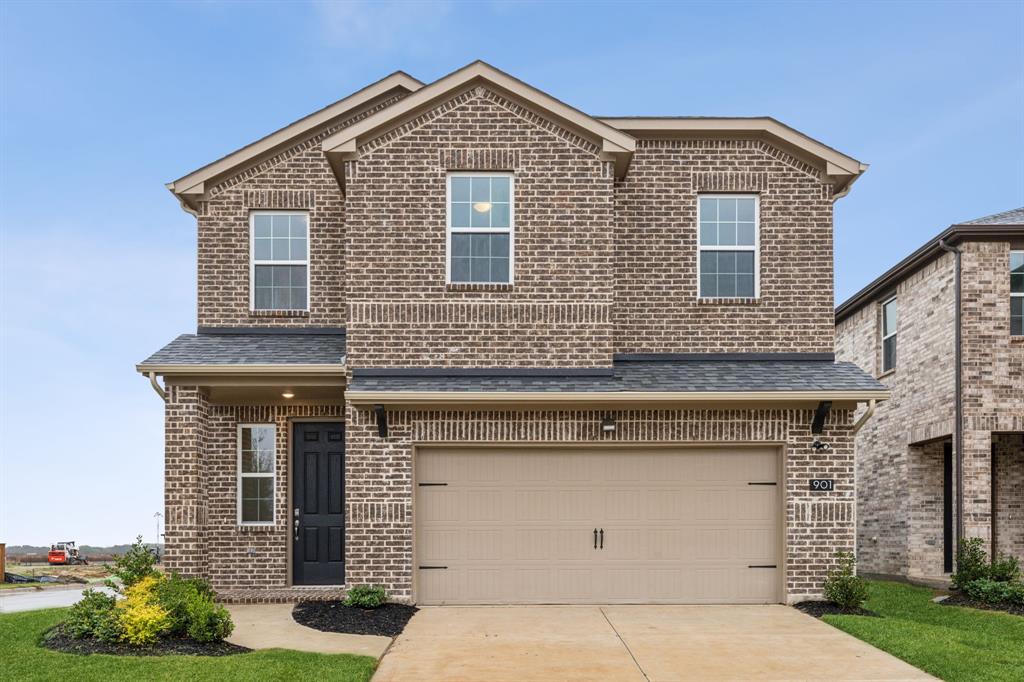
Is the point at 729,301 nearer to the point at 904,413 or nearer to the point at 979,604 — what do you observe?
the point at 979,604

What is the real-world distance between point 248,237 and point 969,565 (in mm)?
12572

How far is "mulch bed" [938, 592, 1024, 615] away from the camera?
1320 cm

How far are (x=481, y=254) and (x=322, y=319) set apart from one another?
2956 mm

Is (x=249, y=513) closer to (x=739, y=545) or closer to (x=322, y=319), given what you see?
(x=322, y=319)

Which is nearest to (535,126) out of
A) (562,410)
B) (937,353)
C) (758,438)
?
(562,410)

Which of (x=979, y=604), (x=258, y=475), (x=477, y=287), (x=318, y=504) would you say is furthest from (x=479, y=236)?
(x=979, y=604)

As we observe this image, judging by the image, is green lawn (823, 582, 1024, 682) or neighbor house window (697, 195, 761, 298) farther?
neighbor house window (697, 195, 761, 298)

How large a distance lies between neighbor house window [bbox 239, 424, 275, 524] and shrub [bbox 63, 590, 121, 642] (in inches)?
129

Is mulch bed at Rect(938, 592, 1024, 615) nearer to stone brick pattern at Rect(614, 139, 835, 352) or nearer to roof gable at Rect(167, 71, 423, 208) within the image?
stone brick pattern at Rect(614, 139, 835, 352)

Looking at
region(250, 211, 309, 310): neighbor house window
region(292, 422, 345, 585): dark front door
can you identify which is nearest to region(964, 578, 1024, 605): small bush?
region(292, 422, 345, 585): dark front door

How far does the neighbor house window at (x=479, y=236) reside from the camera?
1265 cm

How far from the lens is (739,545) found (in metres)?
12.6

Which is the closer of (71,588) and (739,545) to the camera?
(739,545)

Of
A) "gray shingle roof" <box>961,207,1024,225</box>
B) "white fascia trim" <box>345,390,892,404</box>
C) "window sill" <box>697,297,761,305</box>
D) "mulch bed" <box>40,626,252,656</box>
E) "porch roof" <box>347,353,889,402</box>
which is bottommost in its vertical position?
"mulch bed" <box>40,626,252,656</box>
